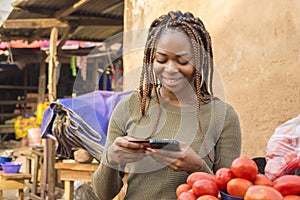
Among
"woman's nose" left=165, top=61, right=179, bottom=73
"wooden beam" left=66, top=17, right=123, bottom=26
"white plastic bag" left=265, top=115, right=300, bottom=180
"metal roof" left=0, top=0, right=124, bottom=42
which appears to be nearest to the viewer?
"woman's nose" left=165, top=61, right=179, bottom=73

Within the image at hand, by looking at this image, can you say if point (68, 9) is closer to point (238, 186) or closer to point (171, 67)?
point (171, 67)

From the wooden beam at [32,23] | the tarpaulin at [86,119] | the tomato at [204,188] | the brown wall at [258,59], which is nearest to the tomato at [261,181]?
the tomato at [204,188]

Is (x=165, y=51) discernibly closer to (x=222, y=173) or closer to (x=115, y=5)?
(x=222, y=173)

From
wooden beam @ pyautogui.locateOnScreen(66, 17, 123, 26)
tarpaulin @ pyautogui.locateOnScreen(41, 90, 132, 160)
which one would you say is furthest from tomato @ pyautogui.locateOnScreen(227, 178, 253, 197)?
wooden beam @ pyautogui.locateOnScreen(66, 17, 123, 26)

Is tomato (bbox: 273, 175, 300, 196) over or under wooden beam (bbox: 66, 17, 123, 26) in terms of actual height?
under

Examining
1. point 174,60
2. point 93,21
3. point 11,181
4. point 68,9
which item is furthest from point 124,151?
point 93,21

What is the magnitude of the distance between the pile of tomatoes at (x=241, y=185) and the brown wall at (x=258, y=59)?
1.51m

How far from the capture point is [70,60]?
13.2 m

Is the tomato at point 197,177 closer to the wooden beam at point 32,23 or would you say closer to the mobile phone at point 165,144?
the mobile phone at point 165,144

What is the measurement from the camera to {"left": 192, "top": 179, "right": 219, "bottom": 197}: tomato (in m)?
1.47

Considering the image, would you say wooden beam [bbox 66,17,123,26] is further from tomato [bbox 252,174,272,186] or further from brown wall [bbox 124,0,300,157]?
tomato [bbox 252,174,272,186]

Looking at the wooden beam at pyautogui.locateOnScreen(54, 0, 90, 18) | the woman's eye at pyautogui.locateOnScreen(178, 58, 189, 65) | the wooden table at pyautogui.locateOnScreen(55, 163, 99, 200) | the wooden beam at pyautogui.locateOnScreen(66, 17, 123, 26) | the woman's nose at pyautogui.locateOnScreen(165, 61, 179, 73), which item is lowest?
the wooden table at pyautogui.locateOnScreen(55, 163, 99, 200)

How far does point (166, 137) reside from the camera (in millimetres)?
1804

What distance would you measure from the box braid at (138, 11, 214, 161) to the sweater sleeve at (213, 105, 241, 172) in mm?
78
